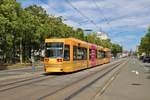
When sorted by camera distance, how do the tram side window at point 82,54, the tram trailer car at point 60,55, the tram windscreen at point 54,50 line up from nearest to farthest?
the tram trailer car at point 60,55, the tram windscreen at point 54,50, the tram side window at point 82,54

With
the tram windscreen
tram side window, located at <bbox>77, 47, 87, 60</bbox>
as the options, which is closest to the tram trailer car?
the tram windscreen

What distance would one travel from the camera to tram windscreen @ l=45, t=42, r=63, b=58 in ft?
103

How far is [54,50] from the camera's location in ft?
104

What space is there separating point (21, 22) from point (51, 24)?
21110 millimetres

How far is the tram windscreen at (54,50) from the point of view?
3147cm

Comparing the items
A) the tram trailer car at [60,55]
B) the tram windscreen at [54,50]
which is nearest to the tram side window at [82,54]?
the tram trailer car at [60,55]

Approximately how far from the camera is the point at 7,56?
74.0 m

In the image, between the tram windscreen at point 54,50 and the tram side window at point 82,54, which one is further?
the tram side window at point 82,54

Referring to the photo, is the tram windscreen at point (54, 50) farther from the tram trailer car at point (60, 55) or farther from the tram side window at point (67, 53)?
the tram side window at point (67, 53)

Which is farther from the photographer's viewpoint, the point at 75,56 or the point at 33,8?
the point at 33,8

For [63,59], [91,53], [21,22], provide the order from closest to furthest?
[63,59], [91,53], [21,22]

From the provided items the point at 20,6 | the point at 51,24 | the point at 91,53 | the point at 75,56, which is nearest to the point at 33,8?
the point at 51,24

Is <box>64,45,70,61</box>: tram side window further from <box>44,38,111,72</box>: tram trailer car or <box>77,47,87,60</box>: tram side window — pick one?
<box>77,47,87,60</box>: tram side window

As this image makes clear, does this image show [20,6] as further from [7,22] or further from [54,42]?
[54,42]
